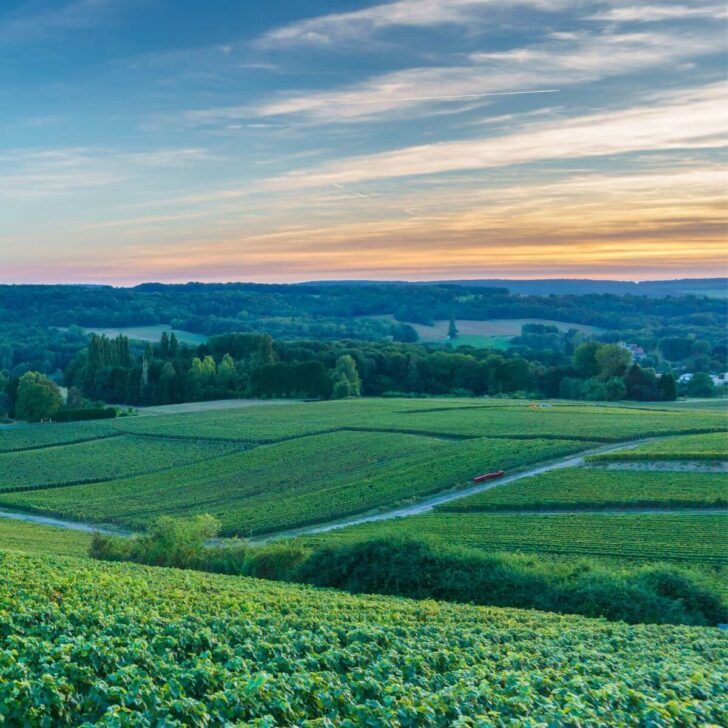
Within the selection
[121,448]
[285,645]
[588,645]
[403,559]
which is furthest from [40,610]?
[121,448]

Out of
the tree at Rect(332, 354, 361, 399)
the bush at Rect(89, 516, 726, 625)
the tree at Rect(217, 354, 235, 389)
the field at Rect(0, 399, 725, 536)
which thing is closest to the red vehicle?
the field at Rect(0, 399, 725, 536)

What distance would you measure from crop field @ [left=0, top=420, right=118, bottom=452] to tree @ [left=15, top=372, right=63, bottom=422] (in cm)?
374

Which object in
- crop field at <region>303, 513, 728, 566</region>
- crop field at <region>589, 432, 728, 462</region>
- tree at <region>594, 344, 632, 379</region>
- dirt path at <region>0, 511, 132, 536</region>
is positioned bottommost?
dirt path at <region>0, 511, 132, 536</region>

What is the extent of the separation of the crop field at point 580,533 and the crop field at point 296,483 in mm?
6984

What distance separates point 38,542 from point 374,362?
3374 inches

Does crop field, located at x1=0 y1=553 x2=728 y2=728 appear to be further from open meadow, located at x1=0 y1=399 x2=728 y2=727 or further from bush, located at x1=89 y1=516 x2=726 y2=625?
bush, located at x1=89 y1=516 x2=726 y2=625

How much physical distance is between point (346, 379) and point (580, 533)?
254ft

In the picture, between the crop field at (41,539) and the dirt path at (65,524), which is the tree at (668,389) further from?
the crop field at (41,539)

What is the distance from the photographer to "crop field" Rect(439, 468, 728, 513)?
5016 cm

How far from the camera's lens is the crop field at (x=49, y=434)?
82.9 m

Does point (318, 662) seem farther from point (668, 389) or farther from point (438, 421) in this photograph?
point (668, 389)

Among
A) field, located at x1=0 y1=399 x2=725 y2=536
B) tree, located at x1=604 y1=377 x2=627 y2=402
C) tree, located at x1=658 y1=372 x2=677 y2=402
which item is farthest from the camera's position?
tree, located at x1=604 y1=377 x2=627 y2=402

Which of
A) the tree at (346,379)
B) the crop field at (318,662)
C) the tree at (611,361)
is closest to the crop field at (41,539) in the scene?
the crop field at (318,662)

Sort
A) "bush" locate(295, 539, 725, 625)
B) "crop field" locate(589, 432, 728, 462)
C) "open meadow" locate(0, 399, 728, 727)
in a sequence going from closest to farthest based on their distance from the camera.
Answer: "open meadow" locate(0, 399, 728, 727), "bush" locate(295, 539, 725, 625), "crop field" locate(589, 432, 728, 462)
